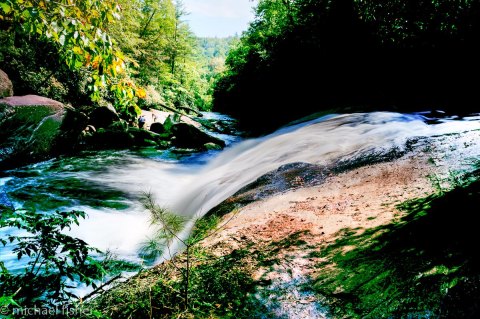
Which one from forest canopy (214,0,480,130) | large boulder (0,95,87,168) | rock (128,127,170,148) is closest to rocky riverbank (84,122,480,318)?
forest canopy (214,0,480,130)

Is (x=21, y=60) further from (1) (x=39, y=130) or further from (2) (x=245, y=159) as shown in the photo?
(2) (x=245, y=159)

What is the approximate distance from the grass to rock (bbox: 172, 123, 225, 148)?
1007cm

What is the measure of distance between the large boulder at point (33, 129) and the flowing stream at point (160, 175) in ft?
1.52

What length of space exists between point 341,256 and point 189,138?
34.8 feet

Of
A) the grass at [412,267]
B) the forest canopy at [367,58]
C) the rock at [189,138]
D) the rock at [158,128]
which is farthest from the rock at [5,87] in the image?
the forest canopy at [367,58]

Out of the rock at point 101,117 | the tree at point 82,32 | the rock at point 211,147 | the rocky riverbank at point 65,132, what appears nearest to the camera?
the tree at point 82,32

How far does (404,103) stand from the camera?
467 inches

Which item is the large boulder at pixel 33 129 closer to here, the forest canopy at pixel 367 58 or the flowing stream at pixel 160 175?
the flowing stream at pixel 160 175

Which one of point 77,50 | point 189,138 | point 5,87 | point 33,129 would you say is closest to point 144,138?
point 189,138

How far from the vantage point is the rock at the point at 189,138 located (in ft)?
41.7

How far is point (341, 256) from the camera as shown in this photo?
2.94 meters

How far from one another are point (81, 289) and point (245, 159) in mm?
6880

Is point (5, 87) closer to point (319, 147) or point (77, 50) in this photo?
point (77, 50)

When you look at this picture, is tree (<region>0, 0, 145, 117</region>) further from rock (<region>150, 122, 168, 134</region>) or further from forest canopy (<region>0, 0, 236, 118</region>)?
rock (<region>150, 122, 168, 134</region>)
